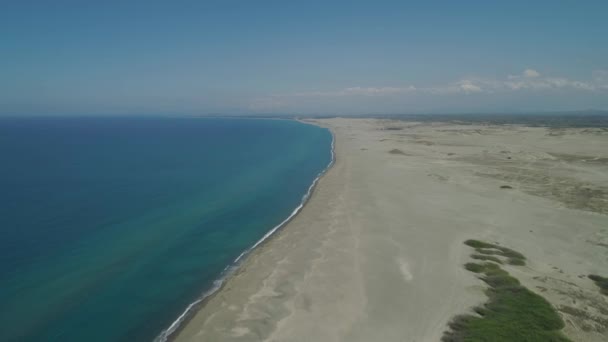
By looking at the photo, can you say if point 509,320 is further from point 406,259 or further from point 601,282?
point 601,282

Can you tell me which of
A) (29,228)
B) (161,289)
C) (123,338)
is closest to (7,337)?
(123,338)

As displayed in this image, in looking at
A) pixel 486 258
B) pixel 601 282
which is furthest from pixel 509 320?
pixel 601 282

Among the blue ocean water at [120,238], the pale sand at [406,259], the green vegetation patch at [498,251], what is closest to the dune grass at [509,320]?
the pale sand at [406,259]

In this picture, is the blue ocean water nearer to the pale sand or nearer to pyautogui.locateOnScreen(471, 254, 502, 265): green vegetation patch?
the pale sand

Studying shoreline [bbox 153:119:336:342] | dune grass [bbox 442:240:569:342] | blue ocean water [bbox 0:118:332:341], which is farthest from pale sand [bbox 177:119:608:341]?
blue ocean water [bbox 0:118:332:341]

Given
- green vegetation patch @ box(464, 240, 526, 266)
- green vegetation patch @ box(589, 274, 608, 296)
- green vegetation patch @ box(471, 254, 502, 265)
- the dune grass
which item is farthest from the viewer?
green vegetation patch @ box(471, 254, 502, 265)

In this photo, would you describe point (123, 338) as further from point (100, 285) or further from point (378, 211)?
point (378, 211)
